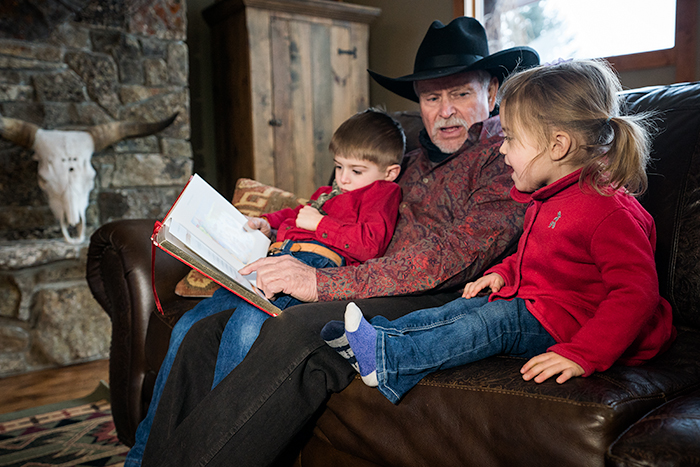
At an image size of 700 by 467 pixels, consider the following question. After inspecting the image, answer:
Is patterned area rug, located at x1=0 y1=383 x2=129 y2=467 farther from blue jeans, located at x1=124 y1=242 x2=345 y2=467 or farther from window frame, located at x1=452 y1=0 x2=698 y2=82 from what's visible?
window frame, located at x1=452 y1=0 x2=698 y2=82

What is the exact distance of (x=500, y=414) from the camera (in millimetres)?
818

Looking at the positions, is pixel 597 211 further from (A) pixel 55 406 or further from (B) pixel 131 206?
(B) pixel 131 206

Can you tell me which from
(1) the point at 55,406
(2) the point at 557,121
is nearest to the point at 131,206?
(1) the point at 55,406

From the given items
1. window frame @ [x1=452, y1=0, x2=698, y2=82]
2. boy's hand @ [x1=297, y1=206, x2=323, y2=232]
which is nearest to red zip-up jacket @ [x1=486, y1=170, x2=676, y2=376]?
boy's hand @ [x1=297, y1=206, x2=323, y2=232]

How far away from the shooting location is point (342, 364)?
1.02m

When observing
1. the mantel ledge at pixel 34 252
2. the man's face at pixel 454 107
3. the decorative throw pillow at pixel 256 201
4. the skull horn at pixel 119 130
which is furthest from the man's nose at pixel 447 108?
the mantel ledge at pixel 34 252

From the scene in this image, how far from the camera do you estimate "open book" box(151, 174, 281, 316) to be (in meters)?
Answer: 1.07

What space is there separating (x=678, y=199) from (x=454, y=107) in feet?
1.98

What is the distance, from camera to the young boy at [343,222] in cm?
130

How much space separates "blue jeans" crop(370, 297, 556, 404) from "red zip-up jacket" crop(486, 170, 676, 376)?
38 millimetres

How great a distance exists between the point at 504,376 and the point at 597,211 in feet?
1.08

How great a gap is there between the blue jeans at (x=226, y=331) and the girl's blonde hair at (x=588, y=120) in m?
0.60

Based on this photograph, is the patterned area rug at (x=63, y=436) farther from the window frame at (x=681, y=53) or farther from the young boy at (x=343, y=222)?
the window frame at (x=681, y=53)

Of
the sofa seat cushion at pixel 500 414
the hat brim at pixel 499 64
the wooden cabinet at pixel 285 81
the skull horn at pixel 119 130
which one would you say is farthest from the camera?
the wooden cabinet at pixel 285 81
